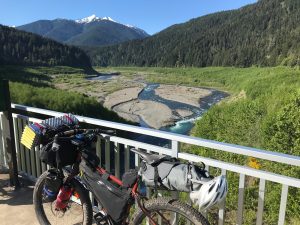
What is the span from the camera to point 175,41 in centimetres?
18750

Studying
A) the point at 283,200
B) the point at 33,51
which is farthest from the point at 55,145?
the point at 33,51

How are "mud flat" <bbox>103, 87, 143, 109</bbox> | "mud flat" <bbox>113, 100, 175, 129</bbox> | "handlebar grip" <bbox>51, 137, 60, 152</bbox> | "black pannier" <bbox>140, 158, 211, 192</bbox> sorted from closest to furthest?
1. "black pannier" <bbox>140, 158, 211, 192</bbox>
2. "handlebar grip" <bbox>51, 137, 60, 152</bbox>
3. "mud flat" <bbox>113, 100, 175, 129</bbox>
4. "mud flat" <bbox>103, 87, 143, 109</bbox>

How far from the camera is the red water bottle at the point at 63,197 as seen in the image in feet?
11.5

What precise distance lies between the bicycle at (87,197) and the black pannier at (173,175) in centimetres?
8

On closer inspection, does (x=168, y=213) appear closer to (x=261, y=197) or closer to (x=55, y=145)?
(x=261, y=197)

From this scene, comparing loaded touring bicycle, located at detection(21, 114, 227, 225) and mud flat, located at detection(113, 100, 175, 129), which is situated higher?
loaded touring bicycle, located at detection(21, 114, 227, 225)

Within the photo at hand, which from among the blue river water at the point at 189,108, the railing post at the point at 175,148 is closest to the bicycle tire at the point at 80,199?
the railing post at the point at 175,148

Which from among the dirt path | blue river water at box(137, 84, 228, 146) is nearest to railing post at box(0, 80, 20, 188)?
the dirt path

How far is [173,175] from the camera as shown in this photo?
257 cm

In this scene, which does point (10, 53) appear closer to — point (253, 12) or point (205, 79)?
point (205, 79)

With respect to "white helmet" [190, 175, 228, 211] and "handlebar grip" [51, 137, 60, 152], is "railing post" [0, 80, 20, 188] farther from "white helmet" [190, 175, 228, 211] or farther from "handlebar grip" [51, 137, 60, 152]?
"white helmet" [190, 175, 228, 211]

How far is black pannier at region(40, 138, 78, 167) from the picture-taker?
10.4 ft

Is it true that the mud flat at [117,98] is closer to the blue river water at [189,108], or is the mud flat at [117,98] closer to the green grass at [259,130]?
the blue river water at [189,108]

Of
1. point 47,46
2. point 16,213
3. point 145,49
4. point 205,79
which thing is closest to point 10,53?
point 47,46
